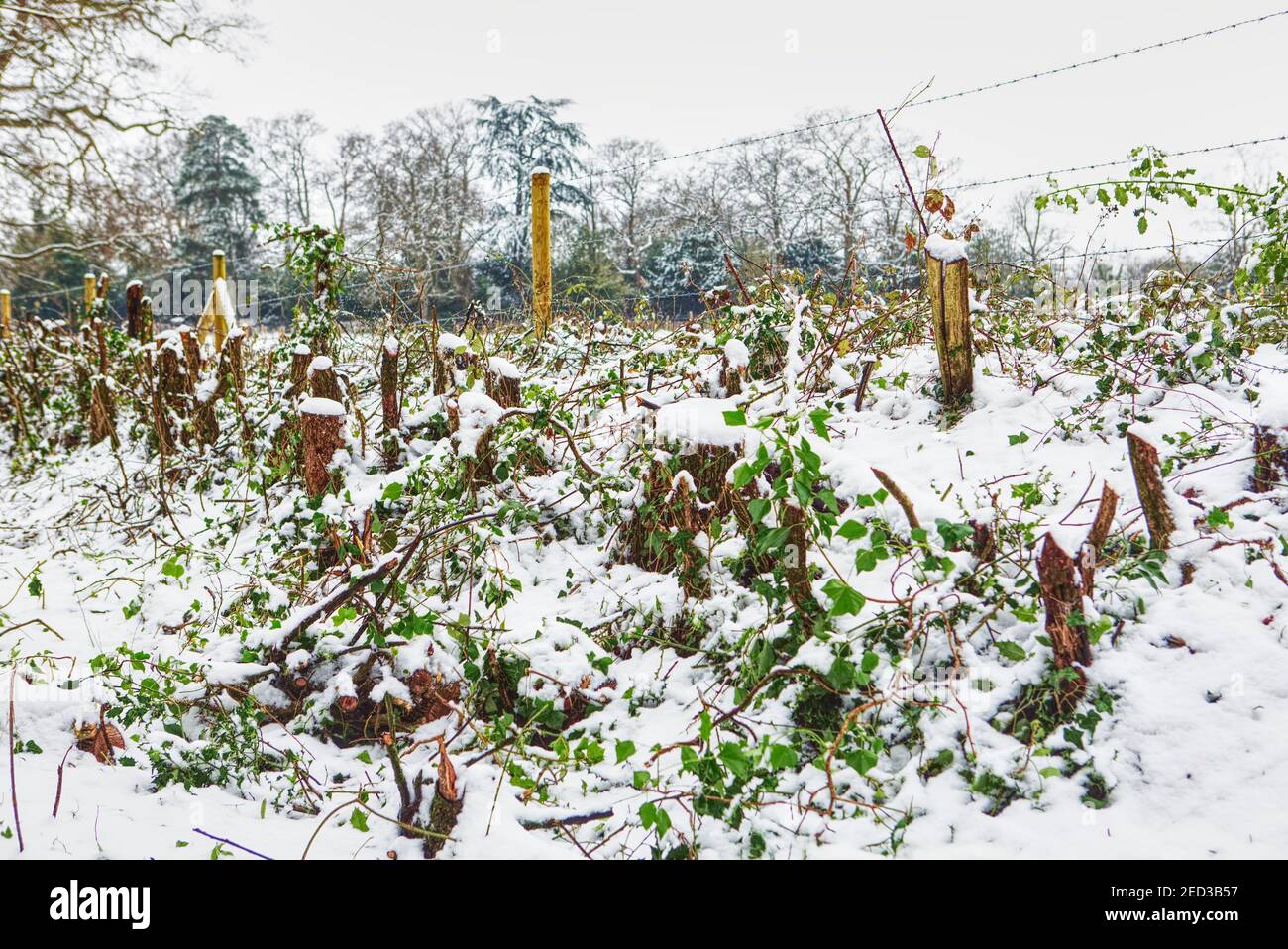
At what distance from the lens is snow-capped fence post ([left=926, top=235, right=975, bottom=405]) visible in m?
3.77

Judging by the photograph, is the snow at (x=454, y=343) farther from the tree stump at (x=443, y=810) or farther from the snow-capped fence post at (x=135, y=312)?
the snow-capped fence post at (x=135, y=312)

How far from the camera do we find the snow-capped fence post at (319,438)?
402 cm

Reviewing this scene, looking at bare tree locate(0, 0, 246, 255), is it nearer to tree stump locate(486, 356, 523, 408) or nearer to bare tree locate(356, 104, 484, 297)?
bare tree locate(356, 104, 484, 297)

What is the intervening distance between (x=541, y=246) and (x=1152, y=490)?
5148 millimetres

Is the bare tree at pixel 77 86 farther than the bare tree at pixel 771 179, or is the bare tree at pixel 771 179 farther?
the bare tree at pixel 771 179

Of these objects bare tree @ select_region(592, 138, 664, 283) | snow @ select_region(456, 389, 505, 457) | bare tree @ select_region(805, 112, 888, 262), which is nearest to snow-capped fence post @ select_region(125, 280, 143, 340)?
snow @ select_region(456, 389, 505, 457)

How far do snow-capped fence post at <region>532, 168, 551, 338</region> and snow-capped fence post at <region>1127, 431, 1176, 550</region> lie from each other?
437 centimetres

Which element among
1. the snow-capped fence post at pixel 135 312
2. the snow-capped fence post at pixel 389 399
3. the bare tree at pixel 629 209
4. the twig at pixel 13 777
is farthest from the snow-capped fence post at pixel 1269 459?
the bare tree at pixel 629 209

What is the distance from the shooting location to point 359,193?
24.9 m

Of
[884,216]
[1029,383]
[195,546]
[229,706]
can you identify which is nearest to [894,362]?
[1029,383]

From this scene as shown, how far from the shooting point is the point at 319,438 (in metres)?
4.08

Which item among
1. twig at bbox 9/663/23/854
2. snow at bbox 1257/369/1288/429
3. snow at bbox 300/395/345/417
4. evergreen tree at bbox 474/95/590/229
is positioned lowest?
twig at bbox 9/663/23/854

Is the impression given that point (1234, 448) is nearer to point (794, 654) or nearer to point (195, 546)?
point (794, 654)
